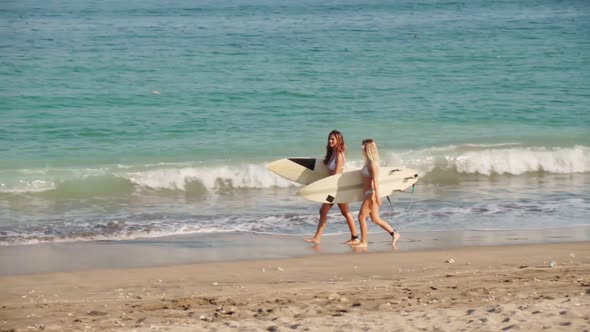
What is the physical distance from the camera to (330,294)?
26.2 feet

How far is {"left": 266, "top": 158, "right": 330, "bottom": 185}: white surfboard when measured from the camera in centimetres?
1108

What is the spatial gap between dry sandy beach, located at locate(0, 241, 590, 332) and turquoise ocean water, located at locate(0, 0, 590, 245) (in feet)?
6.40

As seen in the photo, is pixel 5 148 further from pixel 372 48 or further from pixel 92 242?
pixel 372 48

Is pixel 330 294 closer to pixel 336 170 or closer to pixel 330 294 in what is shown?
pixel 330 294

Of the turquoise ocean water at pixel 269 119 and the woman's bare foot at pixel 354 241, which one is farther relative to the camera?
the turquoise ocean water at pixel 269 119

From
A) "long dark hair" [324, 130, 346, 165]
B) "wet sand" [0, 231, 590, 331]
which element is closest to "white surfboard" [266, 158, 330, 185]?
"long dark hair" [324, 130, 346, 165]

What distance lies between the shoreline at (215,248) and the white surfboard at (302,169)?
0.72 meters

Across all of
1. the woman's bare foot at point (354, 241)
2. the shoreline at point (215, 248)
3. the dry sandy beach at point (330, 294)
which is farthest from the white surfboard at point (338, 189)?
the dry sandy beach at point (330, 294)

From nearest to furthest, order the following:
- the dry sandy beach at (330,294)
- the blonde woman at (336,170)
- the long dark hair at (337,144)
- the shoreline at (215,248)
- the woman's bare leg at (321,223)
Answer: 1. the dry sandy beach at (330,294)
2. the shoreline at (215,248)
3. the long dark hair at (337,144)
4. the blonde woman at (336,170)
5. the woman's bare leg at (321,223)

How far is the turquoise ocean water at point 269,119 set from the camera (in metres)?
12.9

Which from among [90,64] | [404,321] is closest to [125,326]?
[404,321]

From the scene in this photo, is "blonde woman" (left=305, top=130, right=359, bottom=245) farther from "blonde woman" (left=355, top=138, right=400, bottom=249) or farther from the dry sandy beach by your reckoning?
the dry sandy beach

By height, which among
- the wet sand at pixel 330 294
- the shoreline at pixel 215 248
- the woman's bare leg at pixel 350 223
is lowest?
the wet sand at pixel 330 294

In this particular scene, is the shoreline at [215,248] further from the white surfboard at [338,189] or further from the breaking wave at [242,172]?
the breaking wave at [242,172]
